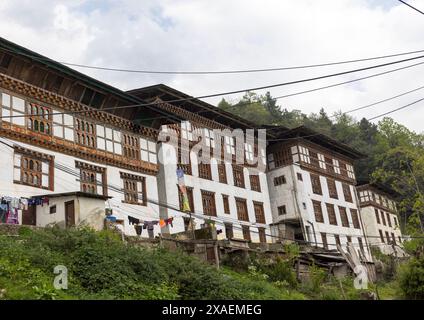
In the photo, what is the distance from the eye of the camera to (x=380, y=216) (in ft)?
206

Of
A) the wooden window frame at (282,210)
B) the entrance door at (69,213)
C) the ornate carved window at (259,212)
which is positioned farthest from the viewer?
the wooden window frame at (282,210)

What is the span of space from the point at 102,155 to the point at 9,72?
7.64 metres

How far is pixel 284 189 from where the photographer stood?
161ft

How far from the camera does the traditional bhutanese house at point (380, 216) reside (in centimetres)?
5956

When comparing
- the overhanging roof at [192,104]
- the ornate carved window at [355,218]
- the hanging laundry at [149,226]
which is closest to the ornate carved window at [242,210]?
the overhanging roof at [192,104]

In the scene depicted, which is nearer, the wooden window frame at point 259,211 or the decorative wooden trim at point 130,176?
the decorative wooden trim at point 130,176

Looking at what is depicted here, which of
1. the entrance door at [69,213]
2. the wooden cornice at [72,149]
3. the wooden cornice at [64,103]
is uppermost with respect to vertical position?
the wooden cornice at [64,103]

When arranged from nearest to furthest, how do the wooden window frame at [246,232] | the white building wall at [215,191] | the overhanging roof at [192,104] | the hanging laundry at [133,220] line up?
1. the hanging laundry at [133,220]
2. the white building wall at [215,191]
3. the overhanging roof at [192,104]
4. the wooden window frame at [246,232]

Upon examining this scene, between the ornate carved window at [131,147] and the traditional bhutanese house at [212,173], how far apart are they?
260 centimetres

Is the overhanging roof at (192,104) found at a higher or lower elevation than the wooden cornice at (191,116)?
higher

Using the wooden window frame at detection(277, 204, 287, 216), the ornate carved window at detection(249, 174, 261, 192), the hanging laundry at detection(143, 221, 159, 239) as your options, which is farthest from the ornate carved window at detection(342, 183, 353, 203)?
the hanging laundry at detection(143, 221, 159, 239)

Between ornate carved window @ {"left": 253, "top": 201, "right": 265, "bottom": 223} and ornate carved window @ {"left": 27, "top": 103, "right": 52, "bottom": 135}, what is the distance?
72.2 ft

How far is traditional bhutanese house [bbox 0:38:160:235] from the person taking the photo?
27.2m

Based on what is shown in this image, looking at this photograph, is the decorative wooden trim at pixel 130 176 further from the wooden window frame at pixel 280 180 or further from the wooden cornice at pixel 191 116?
the wooden window frame at pixel 280 180
